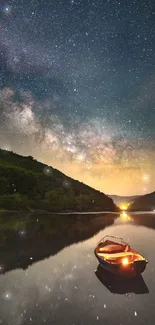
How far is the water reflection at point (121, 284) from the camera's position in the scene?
1702cm

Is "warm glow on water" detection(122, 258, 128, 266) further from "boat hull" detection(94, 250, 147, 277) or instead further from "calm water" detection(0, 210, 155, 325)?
"calm water" detection(0, 210, 155, 325)

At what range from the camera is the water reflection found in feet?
55.8

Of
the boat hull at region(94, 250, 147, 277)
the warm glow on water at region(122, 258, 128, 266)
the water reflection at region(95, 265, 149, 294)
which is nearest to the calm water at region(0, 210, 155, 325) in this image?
the water reflection at region(95, 265, 149, 294)

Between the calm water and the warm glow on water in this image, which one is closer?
the calm water

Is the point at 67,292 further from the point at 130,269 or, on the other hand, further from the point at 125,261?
the point at 125,261

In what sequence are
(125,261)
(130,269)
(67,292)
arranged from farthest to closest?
(125,261) → (130,269) → (67,292)

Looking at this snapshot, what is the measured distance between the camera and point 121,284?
1834 cm

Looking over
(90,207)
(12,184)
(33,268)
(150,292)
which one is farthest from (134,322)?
(90,207)

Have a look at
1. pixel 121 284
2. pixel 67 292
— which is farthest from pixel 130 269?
pixel 67 292

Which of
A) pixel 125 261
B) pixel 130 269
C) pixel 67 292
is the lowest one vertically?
pixel 67 292

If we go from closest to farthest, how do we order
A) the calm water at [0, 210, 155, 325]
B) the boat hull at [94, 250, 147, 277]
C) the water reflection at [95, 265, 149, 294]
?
the calm water at [0, 210, 155, 325]
the water reflection at [95, 265, 149, 294]
the boat hull at [94, 250, 147, 277]

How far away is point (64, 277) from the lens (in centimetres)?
2052

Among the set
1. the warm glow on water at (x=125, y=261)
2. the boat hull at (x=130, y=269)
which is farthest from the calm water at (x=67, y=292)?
the warm glow on water at (x=125, y=261)

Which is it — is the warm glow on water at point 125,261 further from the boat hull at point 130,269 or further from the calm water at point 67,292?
the calm water at point 67,292
